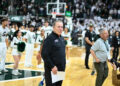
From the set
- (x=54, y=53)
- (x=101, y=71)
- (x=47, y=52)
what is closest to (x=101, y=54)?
(x=101, y=71)

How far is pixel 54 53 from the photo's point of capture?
4098mm

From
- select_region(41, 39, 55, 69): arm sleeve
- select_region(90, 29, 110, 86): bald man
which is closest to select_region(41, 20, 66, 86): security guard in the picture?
select_region(41, 39, 55, 69): arm sleeve

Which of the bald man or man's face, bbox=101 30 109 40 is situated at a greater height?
man's face, bbox=101 30 109 40

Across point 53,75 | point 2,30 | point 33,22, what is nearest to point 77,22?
point 33,22

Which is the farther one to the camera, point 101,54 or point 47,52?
point 101,54

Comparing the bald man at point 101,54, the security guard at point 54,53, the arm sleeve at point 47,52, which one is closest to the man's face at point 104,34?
the bald man at point 101,54

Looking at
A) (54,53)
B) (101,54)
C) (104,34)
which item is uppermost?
(104,34)

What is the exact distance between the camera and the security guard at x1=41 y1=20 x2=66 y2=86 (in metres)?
4.05

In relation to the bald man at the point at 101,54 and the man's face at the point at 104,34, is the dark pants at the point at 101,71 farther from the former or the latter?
the man's face at the point at 104,34

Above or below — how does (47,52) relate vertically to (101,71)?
above

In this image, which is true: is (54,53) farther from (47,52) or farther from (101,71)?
(101,71)

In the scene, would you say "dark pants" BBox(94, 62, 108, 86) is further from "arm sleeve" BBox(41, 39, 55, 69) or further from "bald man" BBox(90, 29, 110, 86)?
"arm sleeve" BBox(41, 39, 55, 69)

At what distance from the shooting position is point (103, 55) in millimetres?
5449

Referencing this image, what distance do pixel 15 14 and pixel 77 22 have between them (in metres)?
6.13
